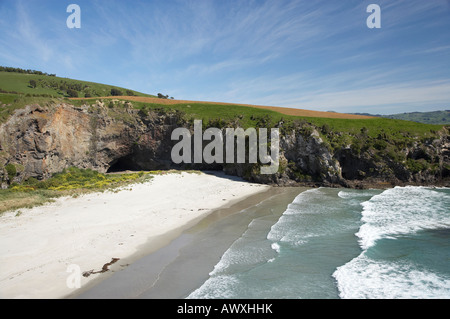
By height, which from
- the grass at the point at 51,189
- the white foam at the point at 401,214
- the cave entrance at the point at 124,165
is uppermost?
the cave entrance at the point at 124,165

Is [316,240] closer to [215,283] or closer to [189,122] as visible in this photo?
[215,283]

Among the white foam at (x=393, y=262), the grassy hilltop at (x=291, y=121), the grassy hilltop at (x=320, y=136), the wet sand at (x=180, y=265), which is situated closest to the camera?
the wet sand at (x=180, y=265)

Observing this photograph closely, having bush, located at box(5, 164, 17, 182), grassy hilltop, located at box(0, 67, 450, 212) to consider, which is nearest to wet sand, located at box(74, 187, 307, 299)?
grassy hilltop, located at box(0, 67, 450, 212)

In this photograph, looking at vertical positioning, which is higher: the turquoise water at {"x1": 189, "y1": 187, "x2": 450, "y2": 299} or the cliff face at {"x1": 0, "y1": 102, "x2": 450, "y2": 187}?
the cliff face at {"x1": 0, "y1": 102, "x2": 450, "y2": 187}

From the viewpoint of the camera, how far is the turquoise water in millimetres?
9391

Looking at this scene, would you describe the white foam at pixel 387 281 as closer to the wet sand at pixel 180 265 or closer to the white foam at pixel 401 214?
the white foam at pixel 401 214

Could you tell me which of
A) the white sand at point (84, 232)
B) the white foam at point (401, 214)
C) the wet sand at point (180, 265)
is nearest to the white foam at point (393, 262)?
the white foam at point (401, 214)

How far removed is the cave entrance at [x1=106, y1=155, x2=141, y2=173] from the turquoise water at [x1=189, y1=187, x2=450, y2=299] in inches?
1291

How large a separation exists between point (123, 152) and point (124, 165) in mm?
4357

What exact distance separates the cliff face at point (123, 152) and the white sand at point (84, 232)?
39.0 ft

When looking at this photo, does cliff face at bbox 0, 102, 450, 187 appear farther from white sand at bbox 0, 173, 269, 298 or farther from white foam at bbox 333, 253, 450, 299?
white foam at bbox 333, 253, 450, 299

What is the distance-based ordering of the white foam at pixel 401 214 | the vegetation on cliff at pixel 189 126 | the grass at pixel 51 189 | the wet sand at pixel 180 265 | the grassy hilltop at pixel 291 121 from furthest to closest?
the grassy hilltop at pixel 291 121 < the vegetation on cliff at pixel 189 126 < the grass at pixel 51 189 < the white foam at pixel 401 214 < the wet sand at pixel 180 265

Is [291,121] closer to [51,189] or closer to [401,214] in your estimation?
[401,214]

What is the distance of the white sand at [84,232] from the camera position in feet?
31.5
